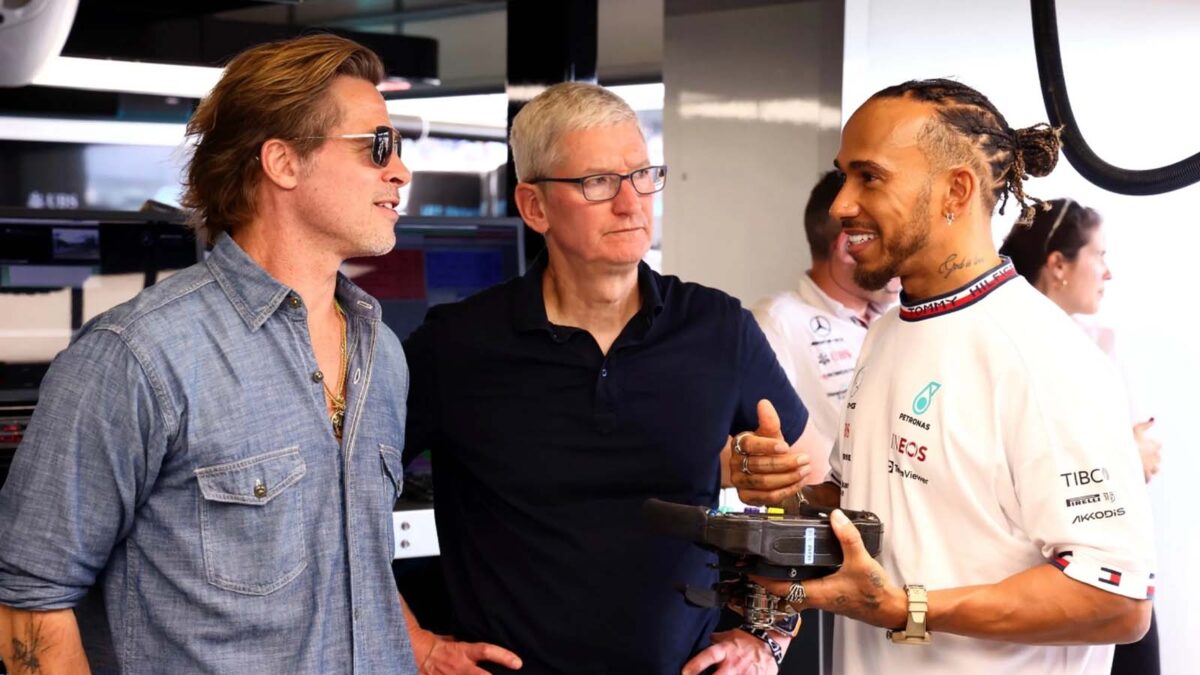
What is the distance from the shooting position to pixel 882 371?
78.0 inches

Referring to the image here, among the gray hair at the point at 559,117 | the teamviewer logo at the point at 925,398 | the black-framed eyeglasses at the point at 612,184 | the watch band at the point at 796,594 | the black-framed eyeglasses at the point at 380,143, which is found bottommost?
the watch band at the point at 796,594

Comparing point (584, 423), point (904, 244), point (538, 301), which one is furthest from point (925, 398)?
point (538, 301)

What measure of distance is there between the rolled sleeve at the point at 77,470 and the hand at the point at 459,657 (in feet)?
2.28

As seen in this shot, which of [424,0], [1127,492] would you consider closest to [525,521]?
[1127,492]

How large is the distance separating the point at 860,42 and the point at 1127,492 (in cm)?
222

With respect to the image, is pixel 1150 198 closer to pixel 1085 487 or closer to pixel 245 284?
pixel 1085 487

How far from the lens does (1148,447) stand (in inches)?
156

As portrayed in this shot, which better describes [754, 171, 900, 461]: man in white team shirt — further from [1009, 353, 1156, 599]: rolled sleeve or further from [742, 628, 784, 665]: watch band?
[1009, 353, 1156, 599]: rolled sleeve

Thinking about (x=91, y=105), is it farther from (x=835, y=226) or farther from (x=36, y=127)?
(x=835, y=226)

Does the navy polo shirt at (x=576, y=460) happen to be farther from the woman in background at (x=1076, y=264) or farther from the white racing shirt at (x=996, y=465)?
the woman in background at (x=1076, y=264)

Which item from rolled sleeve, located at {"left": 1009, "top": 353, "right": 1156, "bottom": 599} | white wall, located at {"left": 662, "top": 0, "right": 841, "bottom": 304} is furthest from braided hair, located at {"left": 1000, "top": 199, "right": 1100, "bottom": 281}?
rolled sleeve, located at {"left": 1009, "top": 353, "right": 1156, "bottom": 599}

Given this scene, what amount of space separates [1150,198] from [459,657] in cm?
270

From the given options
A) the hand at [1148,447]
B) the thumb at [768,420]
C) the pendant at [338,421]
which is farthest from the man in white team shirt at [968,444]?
the hand at [1148,447]

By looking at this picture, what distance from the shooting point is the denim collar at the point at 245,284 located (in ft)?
5.94
